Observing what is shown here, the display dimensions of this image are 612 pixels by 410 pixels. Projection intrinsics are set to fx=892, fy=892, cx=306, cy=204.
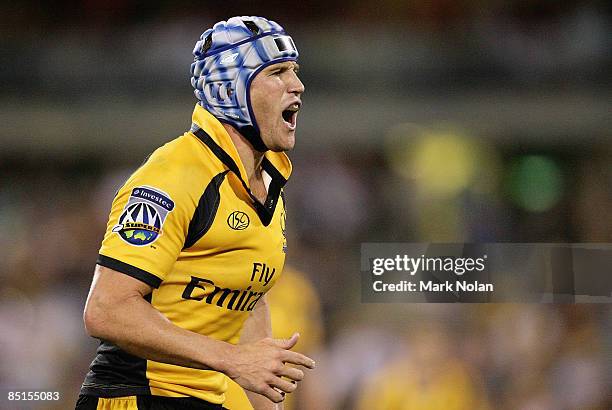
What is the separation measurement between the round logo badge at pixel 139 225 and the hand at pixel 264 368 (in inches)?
10.4

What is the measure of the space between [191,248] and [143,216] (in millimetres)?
143

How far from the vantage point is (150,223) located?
5.34ft

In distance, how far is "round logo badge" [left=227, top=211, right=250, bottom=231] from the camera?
178 cm

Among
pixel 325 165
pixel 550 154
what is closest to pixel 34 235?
pixel 325 165

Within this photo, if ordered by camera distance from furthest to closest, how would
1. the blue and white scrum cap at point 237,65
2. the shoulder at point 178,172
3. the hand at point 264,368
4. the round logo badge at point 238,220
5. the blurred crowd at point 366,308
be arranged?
the blurred crowd at point 366,308 → the blue and white scrum cap at point 237,65 → the round logo badge at point 238,220 → the shoulder at point 178,172 → the hand at point 264,368

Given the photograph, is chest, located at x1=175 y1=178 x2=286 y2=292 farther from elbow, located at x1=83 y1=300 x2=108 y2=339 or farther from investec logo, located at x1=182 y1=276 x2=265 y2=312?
elbow, located at x1=83 y1=300 x2=108 y2=339

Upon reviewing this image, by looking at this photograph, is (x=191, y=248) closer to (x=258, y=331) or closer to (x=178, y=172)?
(x=178, y=172)

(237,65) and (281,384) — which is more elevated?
(237,65)

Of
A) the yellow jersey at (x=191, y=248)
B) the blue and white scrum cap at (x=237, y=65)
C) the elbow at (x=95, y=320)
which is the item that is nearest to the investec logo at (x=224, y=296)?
the yellow jersey at (x=191, y=248)

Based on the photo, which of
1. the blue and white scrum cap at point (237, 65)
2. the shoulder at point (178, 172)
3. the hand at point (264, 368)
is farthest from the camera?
the blue and white scrum cap at point (237, 65)

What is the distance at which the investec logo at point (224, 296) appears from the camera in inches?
69.4

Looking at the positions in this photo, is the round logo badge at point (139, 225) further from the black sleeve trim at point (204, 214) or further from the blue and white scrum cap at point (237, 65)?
the blue and white scrum cap at point (237, 65)

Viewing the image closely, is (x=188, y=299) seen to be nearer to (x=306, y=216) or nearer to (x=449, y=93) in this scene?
(x=306, y=216)

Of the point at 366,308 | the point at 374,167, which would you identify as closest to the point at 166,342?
the point at 366,308
